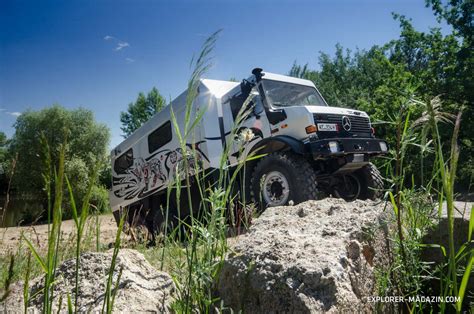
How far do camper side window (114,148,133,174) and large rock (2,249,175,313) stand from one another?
8.08 m

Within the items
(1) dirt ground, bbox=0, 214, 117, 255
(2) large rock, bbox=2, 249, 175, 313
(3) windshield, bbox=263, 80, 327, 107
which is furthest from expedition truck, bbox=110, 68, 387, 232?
(2) large rock, bbox=2, 249, 175, 313

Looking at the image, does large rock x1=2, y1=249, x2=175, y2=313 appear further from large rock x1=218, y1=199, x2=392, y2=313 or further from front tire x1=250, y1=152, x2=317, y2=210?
front tire x1=250, y1=152, x2=317, y2=210

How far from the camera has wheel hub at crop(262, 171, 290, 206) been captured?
5.27 metres

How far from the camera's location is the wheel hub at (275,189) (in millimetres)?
5266

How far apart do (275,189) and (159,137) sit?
152 inches

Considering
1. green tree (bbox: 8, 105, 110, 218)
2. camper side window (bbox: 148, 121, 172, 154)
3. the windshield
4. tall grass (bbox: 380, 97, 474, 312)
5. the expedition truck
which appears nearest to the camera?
tall grass (bbox: 380, 97, 474, 312)

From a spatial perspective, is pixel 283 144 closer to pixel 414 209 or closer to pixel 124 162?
pixel 414 209

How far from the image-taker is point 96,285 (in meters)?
1.14

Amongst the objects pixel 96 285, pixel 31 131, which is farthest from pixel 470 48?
pixel 31 131

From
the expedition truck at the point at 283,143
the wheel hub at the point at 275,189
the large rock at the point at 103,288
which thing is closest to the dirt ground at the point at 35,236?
the large rock at the point at 103,288

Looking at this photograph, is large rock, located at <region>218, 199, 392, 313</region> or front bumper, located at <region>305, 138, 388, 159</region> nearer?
large rock, located at <region>218, 199, 392, 313</region>

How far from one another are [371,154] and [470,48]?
11675 millimetres

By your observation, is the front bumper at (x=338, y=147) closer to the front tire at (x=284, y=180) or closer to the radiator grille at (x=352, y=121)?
the front tire at (x=284, y=180)

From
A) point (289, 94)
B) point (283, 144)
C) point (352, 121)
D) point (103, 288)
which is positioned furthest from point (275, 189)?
point (103, 288)
